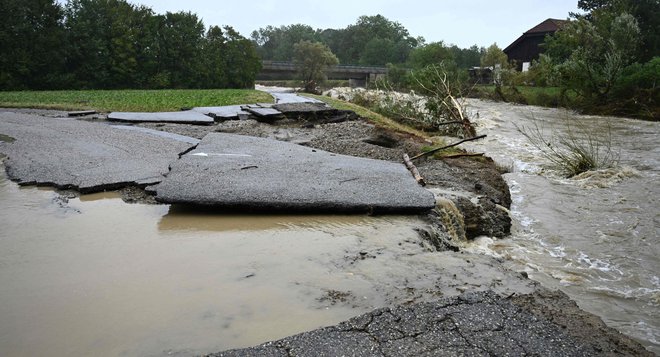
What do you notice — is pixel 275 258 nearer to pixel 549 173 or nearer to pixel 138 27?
pixel 549 173

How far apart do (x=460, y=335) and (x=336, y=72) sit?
60.5 m

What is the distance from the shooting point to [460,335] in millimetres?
2986

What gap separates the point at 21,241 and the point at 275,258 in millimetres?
2656

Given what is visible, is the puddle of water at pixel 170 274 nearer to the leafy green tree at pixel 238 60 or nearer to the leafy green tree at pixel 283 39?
the leafy green tree at pixel 238 60

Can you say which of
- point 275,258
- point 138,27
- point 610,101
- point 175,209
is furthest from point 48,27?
point 610,101

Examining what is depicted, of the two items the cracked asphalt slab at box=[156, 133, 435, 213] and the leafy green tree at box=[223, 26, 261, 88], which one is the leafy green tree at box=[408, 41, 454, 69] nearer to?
the leafy green tree at box=[223, 26, 261, 88]

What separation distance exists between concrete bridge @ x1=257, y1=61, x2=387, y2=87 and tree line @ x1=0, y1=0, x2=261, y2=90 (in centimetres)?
1640

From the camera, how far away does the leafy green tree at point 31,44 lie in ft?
85.7

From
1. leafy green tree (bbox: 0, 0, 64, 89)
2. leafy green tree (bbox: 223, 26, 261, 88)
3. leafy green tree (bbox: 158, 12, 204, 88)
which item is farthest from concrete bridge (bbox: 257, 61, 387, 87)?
leafy green tree (bbox: 0, 0, 64, 89)

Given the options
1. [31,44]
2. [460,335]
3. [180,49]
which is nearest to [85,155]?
[460,335]

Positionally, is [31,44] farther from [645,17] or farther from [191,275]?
[645,17]

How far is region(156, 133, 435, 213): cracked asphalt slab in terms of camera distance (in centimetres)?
571

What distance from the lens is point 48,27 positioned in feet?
94.0

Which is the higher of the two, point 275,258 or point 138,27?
point 138,27
